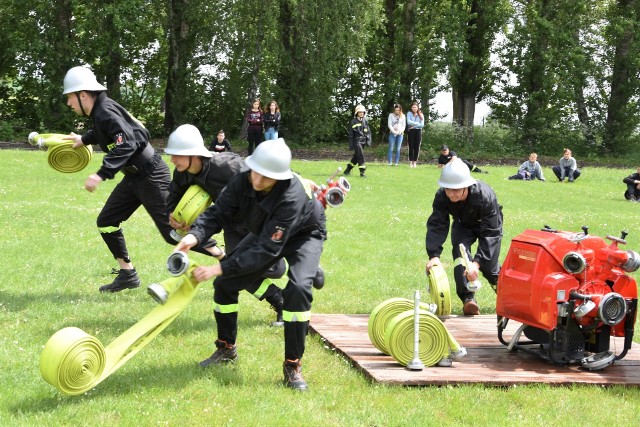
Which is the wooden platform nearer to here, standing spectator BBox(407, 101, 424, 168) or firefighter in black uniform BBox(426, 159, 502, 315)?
firefighter in black uniform BBox(426, 159, 502, 315)

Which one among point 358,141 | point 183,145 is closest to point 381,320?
point 183,145

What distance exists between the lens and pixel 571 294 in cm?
741

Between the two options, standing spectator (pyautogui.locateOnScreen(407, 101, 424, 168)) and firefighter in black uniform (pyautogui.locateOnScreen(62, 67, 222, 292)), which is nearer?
firefighter in black uniform (pyautogui.locateOnScreen(62, 67, 222, 292))

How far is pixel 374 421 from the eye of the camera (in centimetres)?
617

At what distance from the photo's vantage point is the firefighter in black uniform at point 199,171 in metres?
7.76

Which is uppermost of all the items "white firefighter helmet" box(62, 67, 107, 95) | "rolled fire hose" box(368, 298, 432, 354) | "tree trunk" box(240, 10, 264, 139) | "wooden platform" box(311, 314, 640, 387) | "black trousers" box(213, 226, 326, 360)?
"tree trunk" box(240, 10, 264, 139)

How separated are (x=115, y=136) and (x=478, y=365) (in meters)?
4.28

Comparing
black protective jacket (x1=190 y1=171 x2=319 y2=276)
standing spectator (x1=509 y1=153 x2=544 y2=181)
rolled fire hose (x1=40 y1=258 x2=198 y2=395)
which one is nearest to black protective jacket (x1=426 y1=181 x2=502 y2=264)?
black protective jacket (x1=190 y1=171 x2=319 y2=276)

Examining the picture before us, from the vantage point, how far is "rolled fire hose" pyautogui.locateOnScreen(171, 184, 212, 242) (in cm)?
802

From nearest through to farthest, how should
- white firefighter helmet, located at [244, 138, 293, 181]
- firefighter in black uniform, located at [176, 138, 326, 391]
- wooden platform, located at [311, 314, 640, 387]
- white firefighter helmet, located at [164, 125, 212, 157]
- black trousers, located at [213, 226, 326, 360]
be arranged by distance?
1. white firefighter helmet, located at [244, 138, 293, 181]
2. firefighter in black uniform, located at [176, 138, 326, 391]
3. black trousers, located at [213, 226, 326, 360]
4. wooden platform, located at [311, 314, 640, 387]
5. white firefighter helmet, located at [164, 125, 212, 157]

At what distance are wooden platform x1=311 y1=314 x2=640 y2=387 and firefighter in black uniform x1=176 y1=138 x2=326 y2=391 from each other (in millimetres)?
897

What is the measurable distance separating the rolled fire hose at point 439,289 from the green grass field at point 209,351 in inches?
36.4

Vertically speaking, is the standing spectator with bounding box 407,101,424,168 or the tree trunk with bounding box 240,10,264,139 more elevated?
the tree trunk with bounding box 240,10,264,139

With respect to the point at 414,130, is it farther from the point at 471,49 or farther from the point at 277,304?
the point at 277,304
